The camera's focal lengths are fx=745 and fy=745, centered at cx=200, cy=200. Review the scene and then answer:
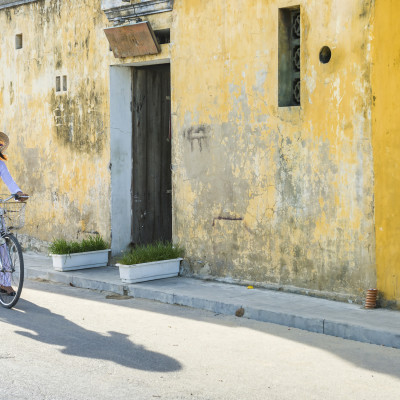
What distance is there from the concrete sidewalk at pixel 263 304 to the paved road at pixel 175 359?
142 millimetres

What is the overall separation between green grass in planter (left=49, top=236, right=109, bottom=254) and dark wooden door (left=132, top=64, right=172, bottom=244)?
1.88 feet

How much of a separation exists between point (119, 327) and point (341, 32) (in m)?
4.08

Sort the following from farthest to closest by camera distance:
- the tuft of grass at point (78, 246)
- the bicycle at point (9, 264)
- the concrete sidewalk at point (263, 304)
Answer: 1. the tuft of grass at point (78, 246)
2. the bicycle at point (9, 264)
3. the concrete sidewalk at point (263, 304)

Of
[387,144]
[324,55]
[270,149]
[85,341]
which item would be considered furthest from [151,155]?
[85,341]

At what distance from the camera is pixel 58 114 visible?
12.6 meters

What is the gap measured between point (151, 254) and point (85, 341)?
3.28 meters

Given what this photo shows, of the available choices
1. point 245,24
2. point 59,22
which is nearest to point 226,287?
point 245,24

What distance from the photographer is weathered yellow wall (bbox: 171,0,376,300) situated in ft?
27.2

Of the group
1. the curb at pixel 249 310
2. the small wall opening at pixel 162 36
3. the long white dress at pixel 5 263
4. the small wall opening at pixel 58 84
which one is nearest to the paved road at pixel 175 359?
the curb at pixel 249 310

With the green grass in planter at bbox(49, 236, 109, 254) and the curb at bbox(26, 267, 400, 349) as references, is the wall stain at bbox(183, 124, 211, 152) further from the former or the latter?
the green grass in planter at bbox(49, 236, 109, 254)

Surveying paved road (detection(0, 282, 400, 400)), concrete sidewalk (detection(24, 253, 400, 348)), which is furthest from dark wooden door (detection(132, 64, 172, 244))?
paved road (detection(0, 282, 400, 400))

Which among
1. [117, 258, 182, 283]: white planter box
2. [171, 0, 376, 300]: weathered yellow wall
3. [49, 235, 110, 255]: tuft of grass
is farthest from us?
[49, 235, 110, 255]: tuft of grass

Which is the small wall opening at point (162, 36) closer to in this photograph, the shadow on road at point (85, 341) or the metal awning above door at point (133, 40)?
the metal awning above door at point (133, 40)

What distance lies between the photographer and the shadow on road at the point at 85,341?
20.3 feet
